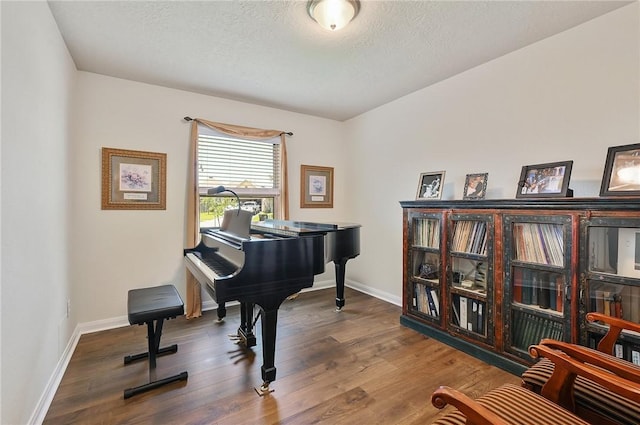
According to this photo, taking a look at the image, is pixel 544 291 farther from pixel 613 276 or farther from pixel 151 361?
pixel 151 361

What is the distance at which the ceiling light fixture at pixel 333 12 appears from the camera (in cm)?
194

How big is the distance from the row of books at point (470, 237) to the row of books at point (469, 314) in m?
0.45

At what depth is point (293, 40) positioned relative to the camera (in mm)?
2418

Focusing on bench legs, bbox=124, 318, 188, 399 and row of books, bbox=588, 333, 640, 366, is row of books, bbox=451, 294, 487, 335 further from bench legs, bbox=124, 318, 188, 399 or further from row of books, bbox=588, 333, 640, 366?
bench legs, bbox=124, 318, 188, 399

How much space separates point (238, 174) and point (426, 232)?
2.49 metres

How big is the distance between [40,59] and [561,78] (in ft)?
12.5

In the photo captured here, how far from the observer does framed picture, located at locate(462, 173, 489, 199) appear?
2711 millimetres

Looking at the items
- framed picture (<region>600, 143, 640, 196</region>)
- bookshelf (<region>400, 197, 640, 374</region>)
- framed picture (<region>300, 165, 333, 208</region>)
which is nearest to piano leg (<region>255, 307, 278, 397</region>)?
bookshelf (<region>400, 197, 640, 374</region>)

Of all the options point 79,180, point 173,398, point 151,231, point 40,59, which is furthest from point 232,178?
point 173,398

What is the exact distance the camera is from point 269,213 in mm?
4203

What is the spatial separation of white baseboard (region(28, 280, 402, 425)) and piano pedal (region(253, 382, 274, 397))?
1.28 metres

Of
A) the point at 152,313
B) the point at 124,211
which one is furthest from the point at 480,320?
the point at 124,211

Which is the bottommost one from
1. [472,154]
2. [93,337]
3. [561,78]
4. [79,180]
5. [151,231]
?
[93,337]

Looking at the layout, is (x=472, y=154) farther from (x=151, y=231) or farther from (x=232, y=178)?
(x=151, y=231)
